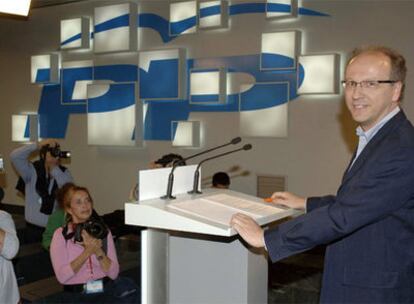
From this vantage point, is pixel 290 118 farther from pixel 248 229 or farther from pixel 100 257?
pixel 248 229

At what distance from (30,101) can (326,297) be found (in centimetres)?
667

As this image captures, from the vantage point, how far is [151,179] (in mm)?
2125

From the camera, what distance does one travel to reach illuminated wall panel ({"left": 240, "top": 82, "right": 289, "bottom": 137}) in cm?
543

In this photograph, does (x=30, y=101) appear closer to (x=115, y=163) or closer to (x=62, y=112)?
(x=62, y=112)

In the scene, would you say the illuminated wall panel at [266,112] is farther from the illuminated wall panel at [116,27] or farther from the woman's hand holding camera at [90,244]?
the woman's hand holding camera at [90,244]

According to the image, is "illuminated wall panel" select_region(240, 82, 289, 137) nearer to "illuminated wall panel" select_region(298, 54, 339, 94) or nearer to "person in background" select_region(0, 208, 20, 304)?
"illuminated wall panel" select_region(298, 54, 339, 94)

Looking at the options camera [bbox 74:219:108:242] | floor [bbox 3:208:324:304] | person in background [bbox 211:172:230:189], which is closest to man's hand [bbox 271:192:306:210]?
camera [bbox 74:219:108:242]

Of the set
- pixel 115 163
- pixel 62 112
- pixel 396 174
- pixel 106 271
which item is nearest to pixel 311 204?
pixel 396 174

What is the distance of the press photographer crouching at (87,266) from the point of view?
3.06 metres

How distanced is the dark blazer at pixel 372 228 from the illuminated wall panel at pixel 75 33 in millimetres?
5712

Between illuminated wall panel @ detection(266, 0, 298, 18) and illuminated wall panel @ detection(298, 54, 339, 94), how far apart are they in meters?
0.49

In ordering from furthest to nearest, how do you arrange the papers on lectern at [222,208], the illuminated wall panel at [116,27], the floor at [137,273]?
the illuminated wall panel at [116,27]
the floor at [137,273]
the papers on lectern at [222,208]

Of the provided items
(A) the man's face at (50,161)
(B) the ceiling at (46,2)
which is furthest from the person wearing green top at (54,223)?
(B) the ceiling at (46,2)

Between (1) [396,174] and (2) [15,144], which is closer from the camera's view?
(1) [396,174]
